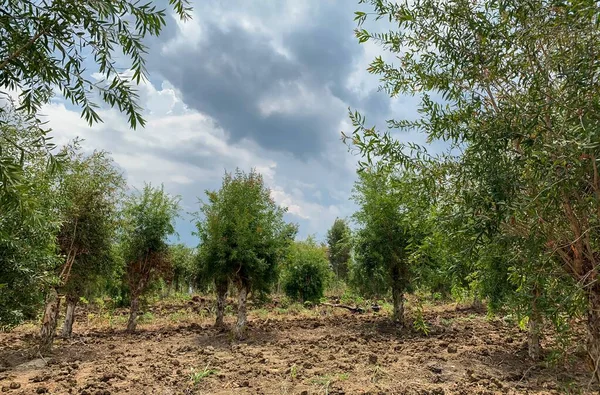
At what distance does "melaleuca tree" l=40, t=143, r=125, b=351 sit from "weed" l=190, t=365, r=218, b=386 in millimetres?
4714

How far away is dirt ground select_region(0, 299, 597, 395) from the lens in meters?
6.53

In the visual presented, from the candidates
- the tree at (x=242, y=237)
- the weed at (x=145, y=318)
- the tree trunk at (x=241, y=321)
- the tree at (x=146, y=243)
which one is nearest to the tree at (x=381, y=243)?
the tree at (x=242, y=237)

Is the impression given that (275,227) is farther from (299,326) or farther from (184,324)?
(184,324)

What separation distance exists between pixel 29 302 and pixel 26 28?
6.92 metres

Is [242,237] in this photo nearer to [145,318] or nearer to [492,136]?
[145,318]

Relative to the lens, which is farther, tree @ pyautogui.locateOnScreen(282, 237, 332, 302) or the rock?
tree @ pyautogui.locateOnScreen(282, 237, 332, 302)

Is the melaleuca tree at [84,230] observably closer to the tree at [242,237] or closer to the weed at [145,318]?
the tree at [242,237]

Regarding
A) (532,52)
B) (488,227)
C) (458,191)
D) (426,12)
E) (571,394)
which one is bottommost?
(571,394)

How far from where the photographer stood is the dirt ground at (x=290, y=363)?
6527 mm

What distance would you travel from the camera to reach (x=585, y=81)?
248 centimetres

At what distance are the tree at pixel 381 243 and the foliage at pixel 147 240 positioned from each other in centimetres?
712

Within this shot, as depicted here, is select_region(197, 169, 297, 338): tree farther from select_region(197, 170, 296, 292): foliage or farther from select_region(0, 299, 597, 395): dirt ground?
select_region(0, 299, 597, 395): dirt ground

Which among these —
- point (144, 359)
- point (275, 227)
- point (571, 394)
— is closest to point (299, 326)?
point (275, 227)

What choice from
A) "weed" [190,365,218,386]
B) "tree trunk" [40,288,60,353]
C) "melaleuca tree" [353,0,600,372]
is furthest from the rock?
"melaleuca tree" [353,0,600,372]
